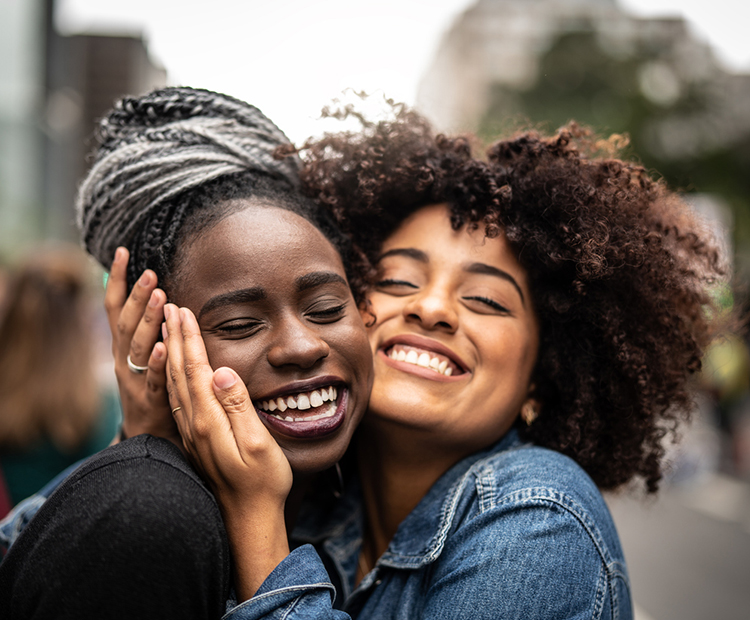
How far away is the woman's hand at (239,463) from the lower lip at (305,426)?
0.04 meters

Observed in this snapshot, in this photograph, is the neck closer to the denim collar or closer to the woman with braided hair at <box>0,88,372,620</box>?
the denim collar

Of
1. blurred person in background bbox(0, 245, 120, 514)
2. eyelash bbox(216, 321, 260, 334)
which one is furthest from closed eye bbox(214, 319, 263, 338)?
blurred person in background bbox(0, 245, 120, 514)

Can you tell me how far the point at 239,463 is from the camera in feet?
5.60

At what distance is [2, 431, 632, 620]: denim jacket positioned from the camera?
1.74 metres

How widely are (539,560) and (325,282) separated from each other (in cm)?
108

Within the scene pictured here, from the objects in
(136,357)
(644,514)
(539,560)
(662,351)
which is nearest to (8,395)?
(136,357)

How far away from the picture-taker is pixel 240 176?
2.08 m

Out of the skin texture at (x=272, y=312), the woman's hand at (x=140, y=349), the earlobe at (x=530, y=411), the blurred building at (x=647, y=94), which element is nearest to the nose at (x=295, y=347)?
the skin texture at (x=272, y=312)

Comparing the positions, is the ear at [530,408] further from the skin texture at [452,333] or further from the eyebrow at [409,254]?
the eyebrow at [409,254]

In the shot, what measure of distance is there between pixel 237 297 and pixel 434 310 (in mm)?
755

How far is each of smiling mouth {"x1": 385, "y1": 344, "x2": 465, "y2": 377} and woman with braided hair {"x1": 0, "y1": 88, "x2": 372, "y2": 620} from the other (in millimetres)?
243

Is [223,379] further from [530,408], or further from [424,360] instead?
[530,408]

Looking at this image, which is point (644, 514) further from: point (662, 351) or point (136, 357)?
point (136, 357)

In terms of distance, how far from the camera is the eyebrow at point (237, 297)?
1.82 metres
